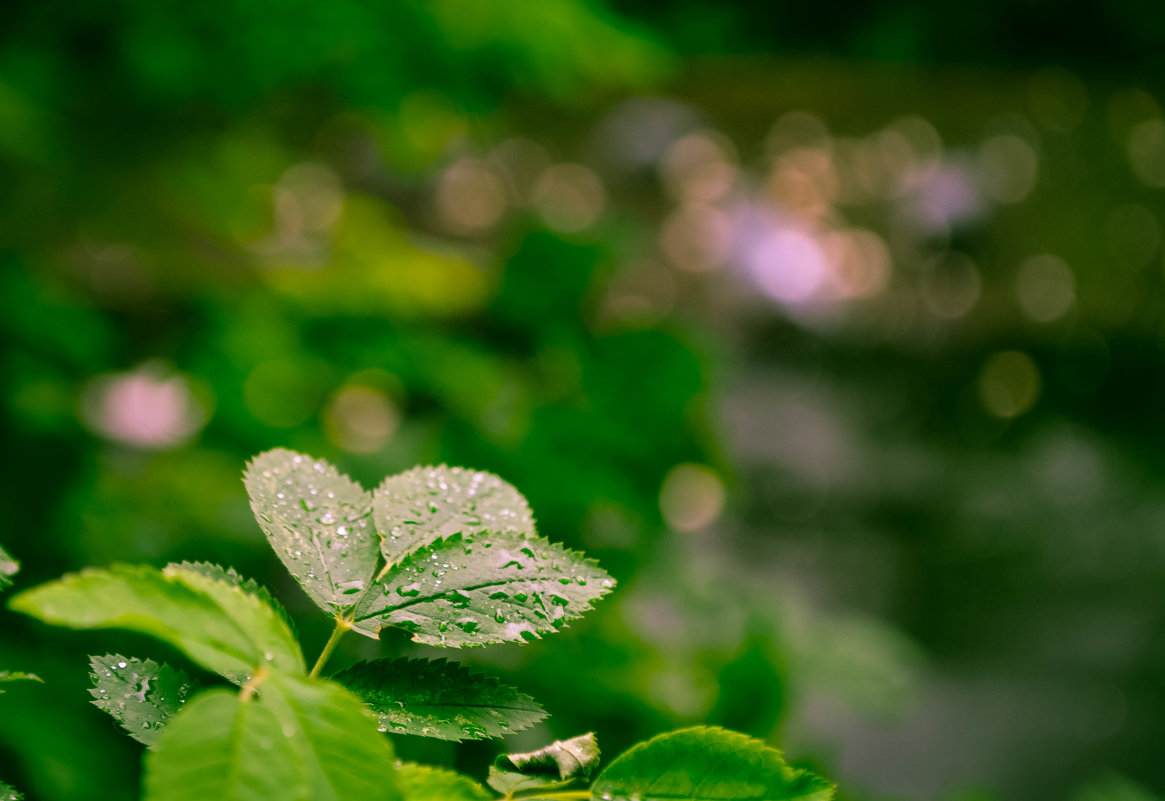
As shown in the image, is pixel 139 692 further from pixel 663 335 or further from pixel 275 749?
pixel 663 335

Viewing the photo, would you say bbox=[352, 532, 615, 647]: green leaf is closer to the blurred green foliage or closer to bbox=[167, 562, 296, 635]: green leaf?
bbox=[167, 562, 296, 635]: green leaf

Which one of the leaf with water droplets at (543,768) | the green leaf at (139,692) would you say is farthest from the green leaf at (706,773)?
the green leaf at (139,692)

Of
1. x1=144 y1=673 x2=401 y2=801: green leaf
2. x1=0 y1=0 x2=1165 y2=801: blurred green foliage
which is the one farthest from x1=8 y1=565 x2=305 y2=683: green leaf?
x1=0 y1=0 x2=1165 y2=801: blurred green foliage

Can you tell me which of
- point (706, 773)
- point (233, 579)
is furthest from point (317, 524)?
point (706, 773)

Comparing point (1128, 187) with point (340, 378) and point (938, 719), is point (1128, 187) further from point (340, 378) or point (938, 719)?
point (340, 378)

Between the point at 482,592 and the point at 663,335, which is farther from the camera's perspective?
the point at 663,335
